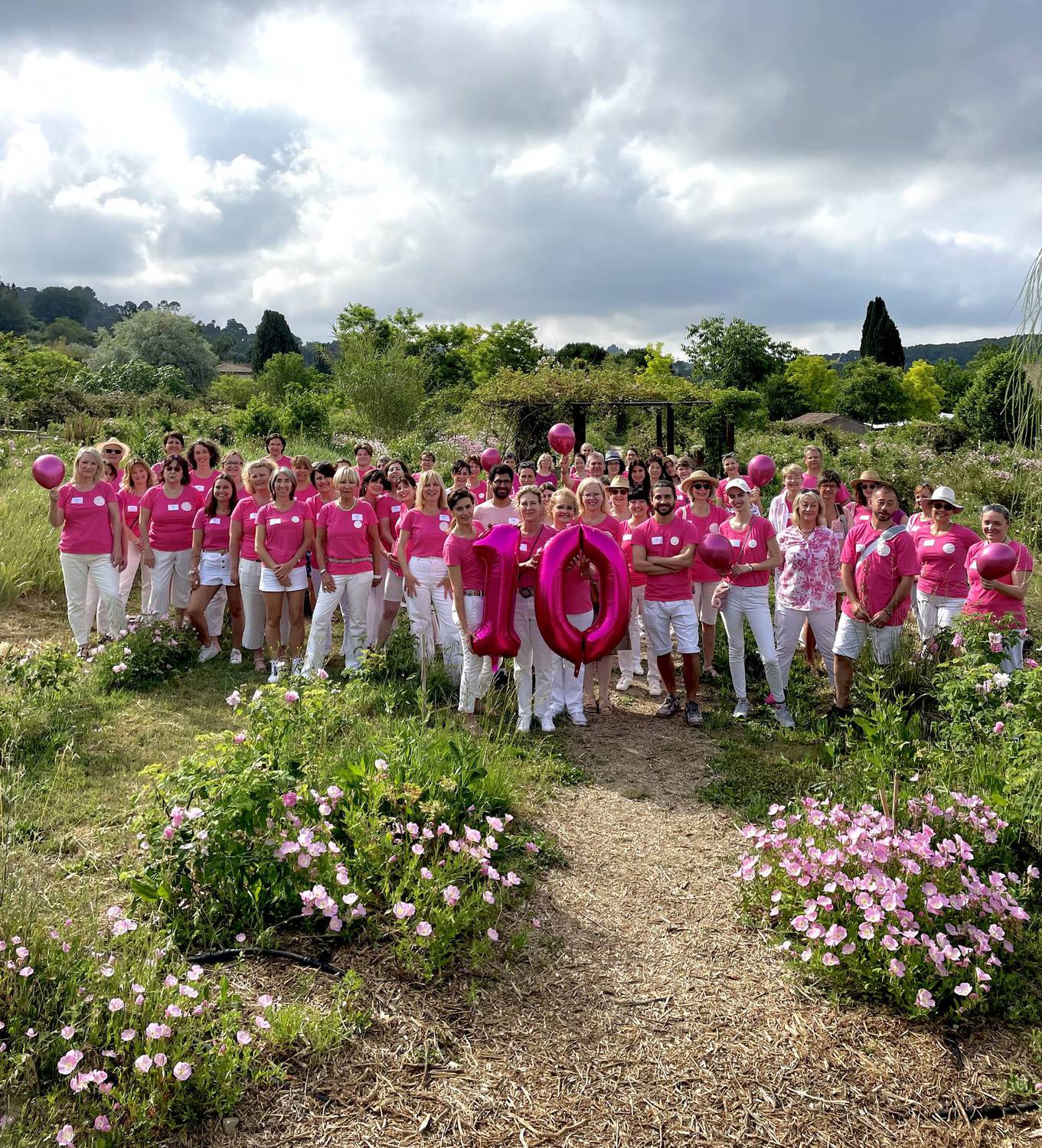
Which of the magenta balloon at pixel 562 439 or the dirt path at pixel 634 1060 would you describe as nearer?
the dirt path at pixel 634 1060

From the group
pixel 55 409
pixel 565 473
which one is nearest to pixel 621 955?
pixel 565 473

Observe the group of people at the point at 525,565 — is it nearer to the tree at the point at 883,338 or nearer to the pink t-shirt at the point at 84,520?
the pink t-shirt at the point at 84,520

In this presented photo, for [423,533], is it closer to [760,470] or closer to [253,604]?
[253,604]

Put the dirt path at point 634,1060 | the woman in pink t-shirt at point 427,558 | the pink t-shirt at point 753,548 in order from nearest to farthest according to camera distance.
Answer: the dirt path at point 634,1060
the pink t-shirt at point 753,548
the woman in pink t-shirt at point 427,558

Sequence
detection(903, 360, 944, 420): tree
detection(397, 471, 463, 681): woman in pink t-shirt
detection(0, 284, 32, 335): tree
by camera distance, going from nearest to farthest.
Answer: detection(397, 471, 463, 681): woman in pink t-shirt
detection(903, 360, 944, 420): tree
detection(0, 284, 32, 335): tree

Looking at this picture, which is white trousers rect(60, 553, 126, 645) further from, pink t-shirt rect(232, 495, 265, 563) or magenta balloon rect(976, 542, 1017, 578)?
magenta balloon rect(976, 542, 1017, 578)

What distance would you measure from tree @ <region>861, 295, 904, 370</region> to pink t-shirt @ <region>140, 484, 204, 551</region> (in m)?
75.5

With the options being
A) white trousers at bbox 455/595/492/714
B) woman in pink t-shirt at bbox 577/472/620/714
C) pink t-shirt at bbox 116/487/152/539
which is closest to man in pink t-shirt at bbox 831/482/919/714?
woman in pink t-shirt at bbox 577/472/620/714

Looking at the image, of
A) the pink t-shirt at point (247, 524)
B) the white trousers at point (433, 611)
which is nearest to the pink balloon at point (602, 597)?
the white trousers at point (433, 611)

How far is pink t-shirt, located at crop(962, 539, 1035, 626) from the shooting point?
614 cm

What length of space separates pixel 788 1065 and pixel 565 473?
8005 mm

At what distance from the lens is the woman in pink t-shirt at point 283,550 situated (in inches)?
291

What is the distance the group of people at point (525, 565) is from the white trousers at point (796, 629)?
0.05 feet

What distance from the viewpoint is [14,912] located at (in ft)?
10.6
